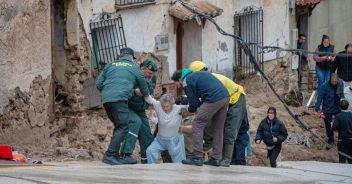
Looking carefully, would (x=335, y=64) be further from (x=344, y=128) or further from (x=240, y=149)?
(x=240, y=149)

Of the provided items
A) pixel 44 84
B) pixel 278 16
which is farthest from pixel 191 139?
pixel 278 16

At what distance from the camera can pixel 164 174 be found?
13.0 metres

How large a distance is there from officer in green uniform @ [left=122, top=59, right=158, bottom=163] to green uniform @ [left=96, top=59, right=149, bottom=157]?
0.65 m

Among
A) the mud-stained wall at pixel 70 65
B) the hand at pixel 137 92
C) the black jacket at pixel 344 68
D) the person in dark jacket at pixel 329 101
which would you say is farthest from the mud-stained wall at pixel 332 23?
the hand at pixel 137 92

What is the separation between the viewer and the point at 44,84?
17.3m

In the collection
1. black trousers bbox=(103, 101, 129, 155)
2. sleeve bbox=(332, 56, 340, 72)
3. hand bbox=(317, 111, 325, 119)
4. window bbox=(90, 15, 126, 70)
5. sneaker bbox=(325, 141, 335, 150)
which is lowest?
sneaker bbox=(325, 141, 335, 150)

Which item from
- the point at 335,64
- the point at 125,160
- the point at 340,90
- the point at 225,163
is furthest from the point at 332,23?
the point at 125,160

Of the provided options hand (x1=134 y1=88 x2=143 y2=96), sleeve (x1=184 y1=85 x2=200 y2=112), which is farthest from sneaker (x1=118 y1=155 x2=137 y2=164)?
sleeve (x1=184 y1=85 x2=200 y2=112)

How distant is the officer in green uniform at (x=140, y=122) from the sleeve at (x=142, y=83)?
489 millimetres

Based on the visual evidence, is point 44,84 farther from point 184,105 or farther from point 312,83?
point 312,83

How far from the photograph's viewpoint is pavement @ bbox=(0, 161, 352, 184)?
11.7 meters

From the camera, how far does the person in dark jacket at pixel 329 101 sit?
20734 mm

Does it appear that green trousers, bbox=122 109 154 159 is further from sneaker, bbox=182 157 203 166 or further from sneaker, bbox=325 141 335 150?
sneaker, bbox=325 141 335 150

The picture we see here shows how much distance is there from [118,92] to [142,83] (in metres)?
0.48
